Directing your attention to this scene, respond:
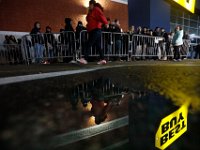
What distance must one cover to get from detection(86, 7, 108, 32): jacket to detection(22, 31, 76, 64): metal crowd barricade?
5.34ft

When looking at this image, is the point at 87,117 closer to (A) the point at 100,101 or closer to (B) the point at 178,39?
(A) the point at 100,101

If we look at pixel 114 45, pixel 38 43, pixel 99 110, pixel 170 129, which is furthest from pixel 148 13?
pixel 170 129

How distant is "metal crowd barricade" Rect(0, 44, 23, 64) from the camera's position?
10.1 m

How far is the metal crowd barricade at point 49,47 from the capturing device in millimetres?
9008

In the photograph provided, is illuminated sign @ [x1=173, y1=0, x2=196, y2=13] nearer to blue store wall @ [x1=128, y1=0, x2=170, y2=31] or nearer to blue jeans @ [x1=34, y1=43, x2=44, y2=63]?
blue store wall @ [x1=128, y1=0, x2=170, y2=31]

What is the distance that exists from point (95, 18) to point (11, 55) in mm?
4409

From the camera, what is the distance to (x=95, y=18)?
7371mm

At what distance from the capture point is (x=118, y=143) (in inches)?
46.2

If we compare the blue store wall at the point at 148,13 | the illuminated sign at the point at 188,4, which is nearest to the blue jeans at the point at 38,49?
the blue store wall at the point at 148,13

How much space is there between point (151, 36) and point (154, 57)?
1.10 meters

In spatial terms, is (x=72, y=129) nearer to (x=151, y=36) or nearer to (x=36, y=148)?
(x=36, y=148)

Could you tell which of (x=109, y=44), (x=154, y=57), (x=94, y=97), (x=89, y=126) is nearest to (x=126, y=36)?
(x=109, y=44)

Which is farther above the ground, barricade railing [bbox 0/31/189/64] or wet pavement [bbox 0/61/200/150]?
barricade railing [bbox 0/31/189/64]

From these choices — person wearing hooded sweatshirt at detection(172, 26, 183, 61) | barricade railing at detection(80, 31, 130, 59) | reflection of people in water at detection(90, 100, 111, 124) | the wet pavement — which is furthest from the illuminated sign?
reflection of people in water at detection(90, 100, 111, 124)
